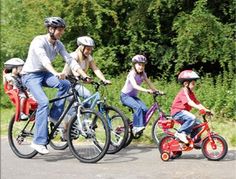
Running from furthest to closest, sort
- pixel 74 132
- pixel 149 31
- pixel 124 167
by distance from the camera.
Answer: pixel 149 31 < pixel 74 132 < pixel 124 167

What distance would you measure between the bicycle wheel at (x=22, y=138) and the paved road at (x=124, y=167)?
0.44 feet

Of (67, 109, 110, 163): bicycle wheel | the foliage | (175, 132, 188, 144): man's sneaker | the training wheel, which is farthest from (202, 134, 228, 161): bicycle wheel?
the foliage

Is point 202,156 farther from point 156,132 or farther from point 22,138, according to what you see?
point 22,138

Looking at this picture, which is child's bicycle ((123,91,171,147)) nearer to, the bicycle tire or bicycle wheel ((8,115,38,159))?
the bicycle tire

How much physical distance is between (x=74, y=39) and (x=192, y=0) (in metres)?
3.51

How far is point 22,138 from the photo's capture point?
26.2 feet

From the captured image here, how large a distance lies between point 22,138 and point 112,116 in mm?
1424

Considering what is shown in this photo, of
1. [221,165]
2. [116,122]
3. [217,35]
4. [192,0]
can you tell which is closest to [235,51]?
[217,35]

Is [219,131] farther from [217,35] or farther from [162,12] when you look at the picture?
[162,12]

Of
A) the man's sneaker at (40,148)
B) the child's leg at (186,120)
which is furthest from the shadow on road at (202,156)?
the man's sneaker at (40,148)

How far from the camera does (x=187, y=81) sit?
23.9 ft

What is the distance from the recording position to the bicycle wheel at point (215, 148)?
689cm

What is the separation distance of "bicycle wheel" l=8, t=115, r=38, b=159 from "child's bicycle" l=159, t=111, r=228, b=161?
2039 mm

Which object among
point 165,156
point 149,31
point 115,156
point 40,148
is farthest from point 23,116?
point 149,31
